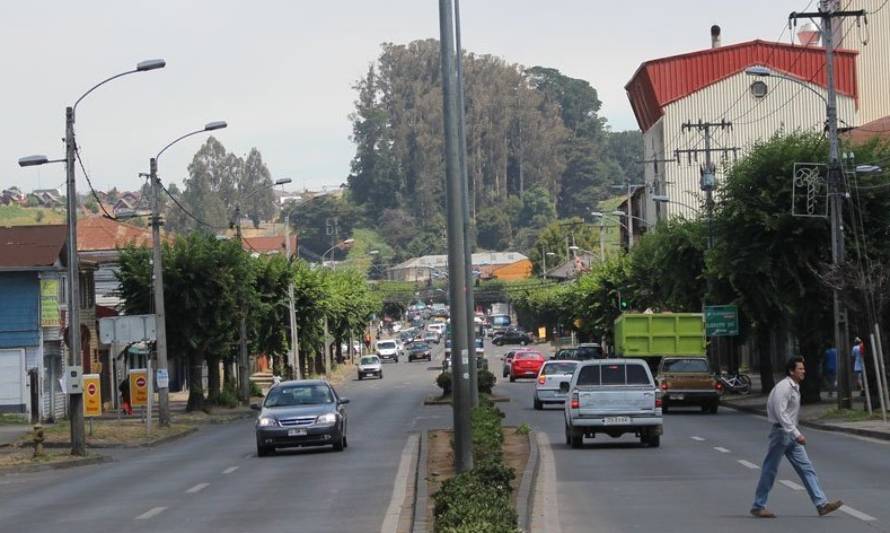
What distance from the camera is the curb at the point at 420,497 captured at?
55.1 feet

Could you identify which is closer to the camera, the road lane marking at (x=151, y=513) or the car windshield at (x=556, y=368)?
the road lane marking at (x=151, y=513)

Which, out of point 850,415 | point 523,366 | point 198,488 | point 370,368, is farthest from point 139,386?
point 370,368

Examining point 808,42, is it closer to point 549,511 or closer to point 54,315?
point 54,315

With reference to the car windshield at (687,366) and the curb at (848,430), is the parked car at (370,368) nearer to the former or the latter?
the car windshield at (687,366)

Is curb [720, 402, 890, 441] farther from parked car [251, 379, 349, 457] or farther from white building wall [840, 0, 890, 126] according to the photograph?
white building wall [840, 0, 890, 126]

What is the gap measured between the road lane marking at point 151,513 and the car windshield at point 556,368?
29345 millimetres

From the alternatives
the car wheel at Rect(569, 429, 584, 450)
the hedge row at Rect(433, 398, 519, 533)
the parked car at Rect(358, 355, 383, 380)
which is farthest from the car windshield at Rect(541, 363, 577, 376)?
the parked car at Rect(358, 355, 383, 380)

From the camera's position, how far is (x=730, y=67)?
306ft

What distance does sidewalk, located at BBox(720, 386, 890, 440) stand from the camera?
34.4 m

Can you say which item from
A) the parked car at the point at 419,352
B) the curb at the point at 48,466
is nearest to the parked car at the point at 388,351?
the parked car at the point at 419,352

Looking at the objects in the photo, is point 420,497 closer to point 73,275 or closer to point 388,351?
point 73,275

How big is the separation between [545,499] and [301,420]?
12331 mm

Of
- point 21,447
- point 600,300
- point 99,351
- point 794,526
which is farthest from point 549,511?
point 600,300

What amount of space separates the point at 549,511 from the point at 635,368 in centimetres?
1267
